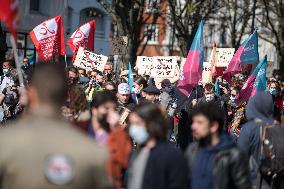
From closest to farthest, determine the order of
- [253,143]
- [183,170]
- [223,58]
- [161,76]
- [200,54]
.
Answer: [183,170]
[253,143]
[200,54]
[161,76]
[223,58]

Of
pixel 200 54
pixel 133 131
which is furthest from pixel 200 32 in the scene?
pixel 133 131

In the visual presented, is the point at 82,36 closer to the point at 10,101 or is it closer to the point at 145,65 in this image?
the point at 145,65

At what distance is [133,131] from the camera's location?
21.7 ft

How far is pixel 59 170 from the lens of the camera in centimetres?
424

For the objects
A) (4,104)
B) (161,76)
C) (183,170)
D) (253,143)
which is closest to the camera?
(183,170)

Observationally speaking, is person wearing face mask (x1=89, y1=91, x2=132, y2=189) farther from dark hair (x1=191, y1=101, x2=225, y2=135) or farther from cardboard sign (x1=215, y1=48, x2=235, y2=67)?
cardboard sign (x1=215, y1=48, x2=235, y2=67)

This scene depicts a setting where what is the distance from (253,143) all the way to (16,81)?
7290 mm

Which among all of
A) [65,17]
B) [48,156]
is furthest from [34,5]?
[48,156]

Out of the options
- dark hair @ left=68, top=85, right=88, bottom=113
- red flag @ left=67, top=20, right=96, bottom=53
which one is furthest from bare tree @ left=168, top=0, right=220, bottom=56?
dark hair @ left=68, top=85, right=88, bottom=113

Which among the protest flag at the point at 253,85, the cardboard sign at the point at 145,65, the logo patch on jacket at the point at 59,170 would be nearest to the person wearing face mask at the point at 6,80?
the protest flag at the point at 253,85

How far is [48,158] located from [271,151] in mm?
4219

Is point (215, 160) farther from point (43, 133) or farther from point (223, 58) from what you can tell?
point (223, 58)

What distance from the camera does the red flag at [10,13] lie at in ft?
20.2

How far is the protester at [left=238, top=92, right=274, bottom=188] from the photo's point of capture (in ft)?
25.8
